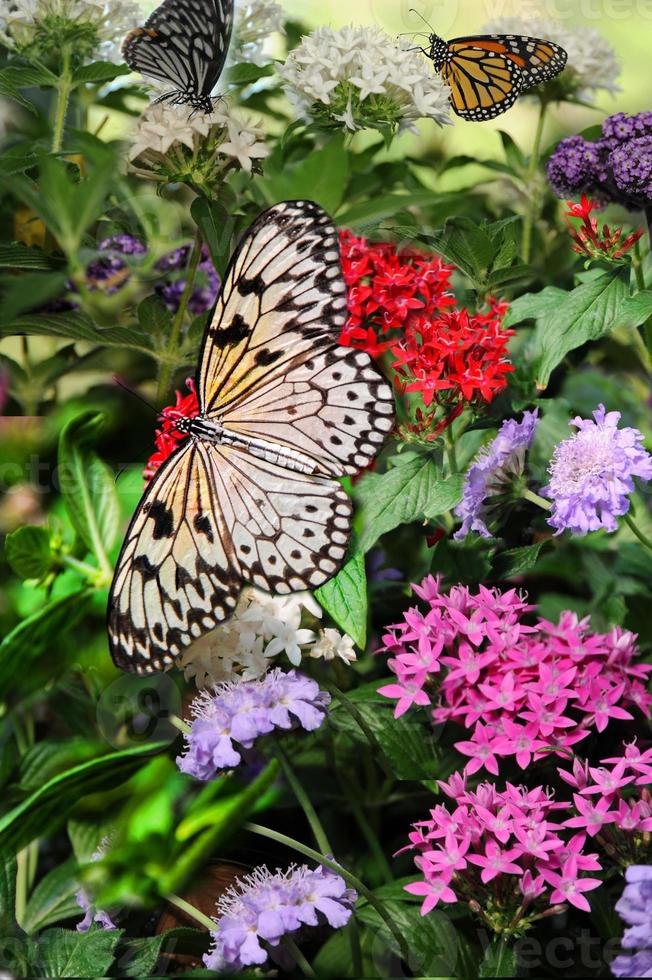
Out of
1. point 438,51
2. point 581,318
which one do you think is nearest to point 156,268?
point 438,51

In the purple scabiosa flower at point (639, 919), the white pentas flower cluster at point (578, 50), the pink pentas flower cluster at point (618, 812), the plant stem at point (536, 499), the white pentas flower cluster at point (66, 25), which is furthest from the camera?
the white pentas flower cluster at point (578, 50)

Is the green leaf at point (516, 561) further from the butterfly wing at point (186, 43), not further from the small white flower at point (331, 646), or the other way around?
the butterfly wing at point (186, 43)

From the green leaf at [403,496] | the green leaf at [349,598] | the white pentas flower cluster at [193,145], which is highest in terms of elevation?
the white pentas flower cluster at [193,145]

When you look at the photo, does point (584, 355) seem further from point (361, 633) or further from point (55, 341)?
point (55, 341)

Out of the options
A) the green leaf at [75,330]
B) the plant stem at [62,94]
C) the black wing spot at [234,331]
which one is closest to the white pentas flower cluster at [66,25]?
the plant stem at [62,94]

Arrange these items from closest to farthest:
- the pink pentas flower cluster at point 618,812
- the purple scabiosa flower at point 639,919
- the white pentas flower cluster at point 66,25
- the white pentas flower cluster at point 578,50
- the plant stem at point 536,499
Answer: the purple scabiosa flower at point 639,919, the pink pentas flower cluster at point 618,812, the plant stem at point 536,499, the white pentas flower cluster at point 66,25, the white pentas flower cluster at point 578,50

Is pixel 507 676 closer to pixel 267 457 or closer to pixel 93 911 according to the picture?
pixel 267 457

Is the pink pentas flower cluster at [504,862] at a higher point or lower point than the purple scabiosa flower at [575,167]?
lower
